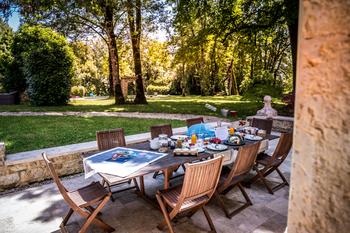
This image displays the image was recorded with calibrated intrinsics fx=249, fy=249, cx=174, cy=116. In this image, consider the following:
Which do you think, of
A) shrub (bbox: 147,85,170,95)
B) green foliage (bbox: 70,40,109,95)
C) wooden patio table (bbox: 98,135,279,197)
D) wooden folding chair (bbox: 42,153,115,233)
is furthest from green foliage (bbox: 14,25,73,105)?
shrub (bbox: 147,85,170,95)

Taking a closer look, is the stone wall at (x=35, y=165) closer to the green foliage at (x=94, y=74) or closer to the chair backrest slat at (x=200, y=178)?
the chair backrest slat at (x=200, y=178)

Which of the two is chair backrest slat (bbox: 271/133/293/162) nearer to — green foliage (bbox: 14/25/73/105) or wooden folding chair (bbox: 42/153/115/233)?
wooden folding chair (bbox: 42/153/115/233)

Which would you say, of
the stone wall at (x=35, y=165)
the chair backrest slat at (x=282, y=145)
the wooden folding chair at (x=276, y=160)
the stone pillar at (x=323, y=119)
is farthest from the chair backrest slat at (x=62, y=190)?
the chair backrest slat at (x=282, y=145)

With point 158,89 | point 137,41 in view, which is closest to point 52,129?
point 137,41

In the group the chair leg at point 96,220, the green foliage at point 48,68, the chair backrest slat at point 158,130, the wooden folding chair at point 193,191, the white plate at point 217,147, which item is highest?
the green foliage at point 48,68

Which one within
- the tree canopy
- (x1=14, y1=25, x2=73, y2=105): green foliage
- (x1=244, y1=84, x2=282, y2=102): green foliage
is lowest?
(x1=244, y1=84, x2=282, y2=102): green foliage

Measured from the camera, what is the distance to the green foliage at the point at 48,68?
39.3 feet

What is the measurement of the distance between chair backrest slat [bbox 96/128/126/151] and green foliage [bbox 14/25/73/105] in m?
9.53

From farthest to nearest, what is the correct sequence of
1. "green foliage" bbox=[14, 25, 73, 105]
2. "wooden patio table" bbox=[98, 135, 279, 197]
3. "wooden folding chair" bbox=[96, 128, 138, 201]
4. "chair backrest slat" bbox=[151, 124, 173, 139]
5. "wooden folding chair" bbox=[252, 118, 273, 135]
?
"green foliage" bbox=[14, 25, 73, 105] < "wooden folding chair" bbox=[252, 118, 273, 135] < "chair backrest slat" bbox=[151, 124, 173, 139] < "wooden folding chair" bbox=[96, 128, 138, 201] < "wooden patio table" bbox=[98, 135, 279, 197]

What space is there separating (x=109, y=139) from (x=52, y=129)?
3.98m

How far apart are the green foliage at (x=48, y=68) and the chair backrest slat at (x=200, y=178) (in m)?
11.5

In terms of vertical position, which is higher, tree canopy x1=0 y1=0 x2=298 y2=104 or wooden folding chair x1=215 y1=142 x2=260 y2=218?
tree canopy x1=0 y1=0 x2=298 y2=104

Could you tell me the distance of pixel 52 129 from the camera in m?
7.28

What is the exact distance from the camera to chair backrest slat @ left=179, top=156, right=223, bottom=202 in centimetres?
253
